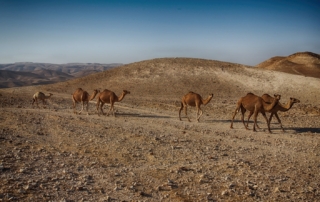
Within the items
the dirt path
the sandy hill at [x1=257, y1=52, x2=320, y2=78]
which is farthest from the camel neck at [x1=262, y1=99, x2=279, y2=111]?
the sandy hill at [x1=257, y1=52, x2=320, y2=78]

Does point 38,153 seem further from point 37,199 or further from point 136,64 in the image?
point 136,64

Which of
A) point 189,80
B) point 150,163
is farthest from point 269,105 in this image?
point 189,80

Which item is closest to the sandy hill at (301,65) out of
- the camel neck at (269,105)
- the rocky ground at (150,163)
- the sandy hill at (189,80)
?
the sandy hill at (189,80)

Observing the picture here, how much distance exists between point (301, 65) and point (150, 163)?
7634cm

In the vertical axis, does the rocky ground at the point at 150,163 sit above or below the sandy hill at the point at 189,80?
below

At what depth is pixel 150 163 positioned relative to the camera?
8781 millimetres

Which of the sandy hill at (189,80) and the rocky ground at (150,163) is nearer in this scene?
the rocky ground at (150,163)

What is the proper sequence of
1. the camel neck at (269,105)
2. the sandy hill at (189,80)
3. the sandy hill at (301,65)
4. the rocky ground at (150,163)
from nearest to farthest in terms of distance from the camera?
the rocky ground at (150,163), the camel neck at (269,105), the sandy hill at (189,80), the sandy hill at (301,65)

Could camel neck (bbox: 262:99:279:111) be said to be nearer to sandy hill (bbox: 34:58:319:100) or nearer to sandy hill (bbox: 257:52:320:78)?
sandy hill (bbox: 34:58:319:100)

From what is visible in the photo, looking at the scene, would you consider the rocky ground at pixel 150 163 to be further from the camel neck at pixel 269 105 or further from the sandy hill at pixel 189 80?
the sandy hill at pixel 189 80

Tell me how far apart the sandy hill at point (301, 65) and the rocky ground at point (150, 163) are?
5854 centimetres

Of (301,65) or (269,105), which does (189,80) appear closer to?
(269,105)

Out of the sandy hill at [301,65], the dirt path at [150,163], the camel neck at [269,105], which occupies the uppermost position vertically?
the sandy hill at [301,65]

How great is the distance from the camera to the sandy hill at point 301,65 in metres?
66.8
